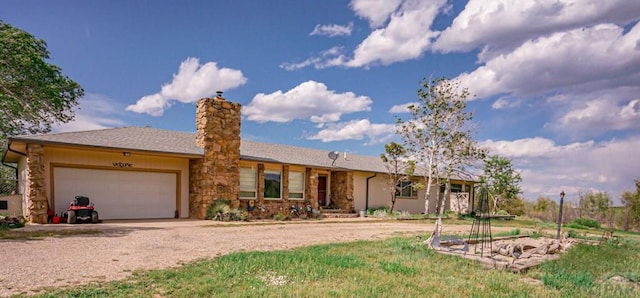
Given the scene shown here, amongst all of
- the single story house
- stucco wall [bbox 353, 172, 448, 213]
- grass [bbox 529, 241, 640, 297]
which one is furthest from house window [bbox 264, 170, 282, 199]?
grass [bbox 529, 241, 640, 297]

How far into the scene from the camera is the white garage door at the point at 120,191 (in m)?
13.0

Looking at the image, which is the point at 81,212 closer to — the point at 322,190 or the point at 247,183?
the point at 247,183

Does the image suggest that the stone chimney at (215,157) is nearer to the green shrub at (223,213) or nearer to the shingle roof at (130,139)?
the green shrub at (223,213)

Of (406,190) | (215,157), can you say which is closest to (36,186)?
(215,157)

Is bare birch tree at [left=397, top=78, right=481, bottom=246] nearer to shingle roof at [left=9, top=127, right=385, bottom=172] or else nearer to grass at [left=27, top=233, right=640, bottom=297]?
shingle roof at [left=9, top=127, right=385, bottom=172]

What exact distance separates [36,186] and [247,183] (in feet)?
25.6

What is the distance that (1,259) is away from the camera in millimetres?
6086

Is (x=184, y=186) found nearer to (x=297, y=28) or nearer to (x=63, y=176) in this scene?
(x=63, y=176)

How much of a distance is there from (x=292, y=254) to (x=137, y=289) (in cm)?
288

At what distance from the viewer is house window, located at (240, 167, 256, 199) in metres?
17.0

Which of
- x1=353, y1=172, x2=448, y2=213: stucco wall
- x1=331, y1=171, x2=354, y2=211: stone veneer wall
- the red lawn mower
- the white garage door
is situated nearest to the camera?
the red lawn mower

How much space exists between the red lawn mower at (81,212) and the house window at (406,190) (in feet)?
54.8

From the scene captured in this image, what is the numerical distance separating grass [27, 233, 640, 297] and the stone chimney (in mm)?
8761

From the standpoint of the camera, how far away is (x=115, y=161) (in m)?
13.9
